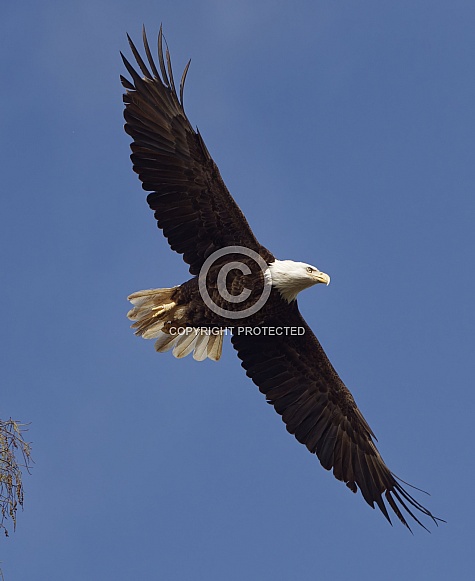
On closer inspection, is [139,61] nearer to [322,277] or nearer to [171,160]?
[171,160]

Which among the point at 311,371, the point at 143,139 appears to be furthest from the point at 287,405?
the point at 143,139

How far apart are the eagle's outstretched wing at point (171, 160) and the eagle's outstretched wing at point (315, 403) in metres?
1.39

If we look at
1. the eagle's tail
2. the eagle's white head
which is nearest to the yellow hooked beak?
the eagle's white head

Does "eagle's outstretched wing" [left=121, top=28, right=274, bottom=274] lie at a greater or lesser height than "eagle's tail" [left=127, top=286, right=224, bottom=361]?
greater

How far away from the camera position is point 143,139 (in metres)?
7.69

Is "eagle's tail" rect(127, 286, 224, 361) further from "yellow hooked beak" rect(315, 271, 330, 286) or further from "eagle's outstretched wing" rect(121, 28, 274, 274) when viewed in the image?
"yellow hooked beak" rect(315, 271, 330, 286)

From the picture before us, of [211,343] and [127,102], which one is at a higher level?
[127,102]

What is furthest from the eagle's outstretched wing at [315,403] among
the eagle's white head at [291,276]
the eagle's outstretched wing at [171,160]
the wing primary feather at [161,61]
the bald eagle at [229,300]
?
the wing primary feather at [161,61]

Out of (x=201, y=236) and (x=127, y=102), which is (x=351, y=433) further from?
(x=127, y=102)

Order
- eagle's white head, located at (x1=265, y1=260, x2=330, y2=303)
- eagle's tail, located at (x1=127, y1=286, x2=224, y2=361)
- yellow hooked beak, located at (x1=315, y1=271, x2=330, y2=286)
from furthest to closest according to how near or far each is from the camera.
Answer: eagle's tail, located at (x1=127, y1=286, x2=224, y2=361)
yellow hooked beak, located at (x1=315, y1=271, x2=330, y2=286)
eagle's white head, located at (x1=265, y1=260, x2=330, y2=303)

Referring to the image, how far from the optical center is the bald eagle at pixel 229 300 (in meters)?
7.67

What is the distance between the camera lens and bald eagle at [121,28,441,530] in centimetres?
767

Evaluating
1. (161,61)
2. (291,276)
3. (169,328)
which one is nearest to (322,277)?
(291,276)

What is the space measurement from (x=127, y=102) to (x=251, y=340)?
8.63ft
